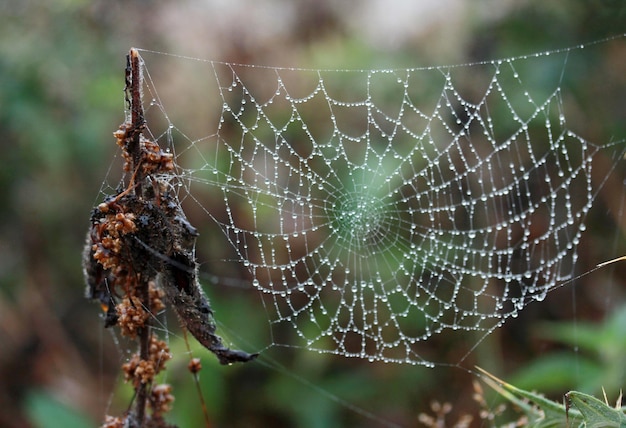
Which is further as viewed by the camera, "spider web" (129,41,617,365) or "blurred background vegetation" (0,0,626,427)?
"blurred background vegetation" (0,0,626,427)

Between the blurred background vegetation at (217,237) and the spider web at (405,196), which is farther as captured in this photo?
the blurred background vegetation at (217,237)

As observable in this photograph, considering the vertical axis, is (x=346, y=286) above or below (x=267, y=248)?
below

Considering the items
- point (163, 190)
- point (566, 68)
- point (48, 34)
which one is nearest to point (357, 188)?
point (566, 68)

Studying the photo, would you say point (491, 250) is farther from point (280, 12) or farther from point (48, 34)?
point (48, 34)
